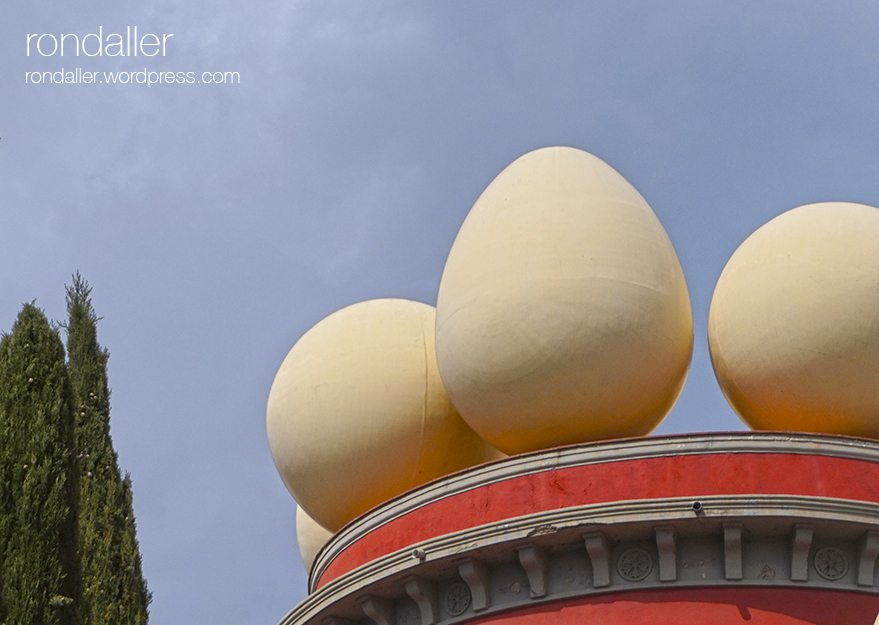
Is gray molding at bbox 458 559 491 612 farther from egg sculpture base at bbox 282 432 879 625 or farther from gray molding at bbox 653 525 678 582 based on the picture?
gray molding at bbox 653 525 678 582

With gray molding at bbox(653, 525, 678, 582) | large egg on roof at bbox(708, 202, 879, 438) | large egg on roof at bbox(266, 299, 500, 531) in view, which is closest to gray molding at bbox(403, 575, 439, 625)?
large egg on roof at bbox(266, 299, 500, 531)

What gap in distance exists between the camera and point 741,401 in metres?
→ 16.8

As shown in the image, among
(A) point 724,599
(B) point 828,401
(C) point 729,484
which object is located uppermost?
(B) point 828,401

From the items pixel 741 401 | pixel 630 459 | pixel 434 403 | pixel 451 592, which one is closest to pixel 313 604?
pixel 451 592

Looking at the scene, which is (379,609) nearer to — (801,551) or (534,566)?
(534,566)

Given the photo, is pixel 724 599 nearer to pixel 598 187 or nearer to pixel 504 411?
pixel 504 411

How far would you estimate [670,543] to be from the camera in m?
14.6

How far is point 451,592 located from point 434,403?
2928mm

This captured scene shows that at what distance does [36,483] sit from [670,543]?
665 centimetres

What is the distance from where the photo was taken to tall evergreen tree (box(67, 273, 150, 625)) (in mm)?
20156

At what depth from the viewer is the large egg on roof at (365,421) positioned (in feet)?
58.3

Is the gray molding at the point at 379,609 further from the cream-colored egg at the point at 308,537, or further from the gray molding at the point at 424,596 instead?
the cream-colored egg at the point at 308,537

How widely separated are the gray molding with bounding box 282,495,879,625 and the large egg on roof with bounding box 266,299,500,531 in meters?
2.59

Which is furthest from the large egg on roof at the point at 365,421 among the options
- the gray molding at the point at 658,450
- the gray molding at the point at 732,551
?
the gray molding at the point at 732,551
